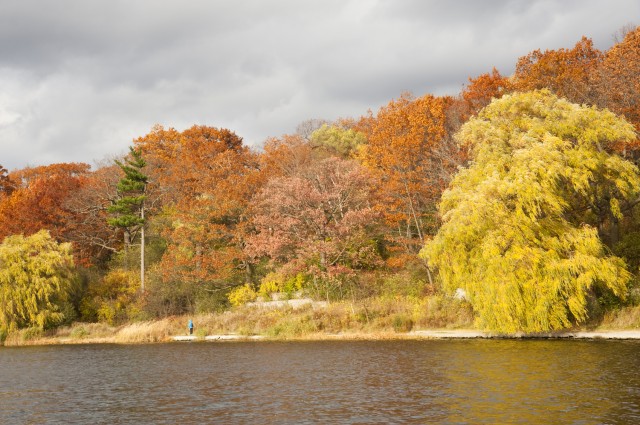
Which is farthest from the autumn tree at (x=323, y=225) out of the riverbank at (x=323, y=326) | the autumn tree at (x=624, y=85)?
the autumn tree at (x=624, y=85)

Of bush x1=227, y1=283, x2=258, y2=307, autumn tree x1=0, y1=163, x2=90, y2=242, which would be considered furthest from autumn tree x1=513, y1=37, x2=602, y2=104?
autumn tree x1=0, y1=163, x2=90, y2=242

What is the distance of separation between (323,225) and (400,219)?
6.68 m

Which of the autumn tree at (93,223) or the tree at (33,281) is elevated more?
the autumn tree at (93,223)

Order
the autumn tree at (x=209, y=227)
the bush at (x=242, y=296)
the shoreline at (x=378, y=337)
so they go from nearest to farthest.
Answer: the shoreline at (x=378, y=337), the bush at (x=242, y=296), the autumn tree at (x=209, y=227)

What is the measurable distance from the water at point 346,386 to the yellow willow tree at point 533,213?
2765 mm

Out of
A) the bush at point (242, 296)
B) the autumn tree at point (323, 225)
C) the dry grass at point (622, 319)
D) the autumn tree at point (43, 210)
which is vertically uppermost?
the autumn tree at point (43, 210)

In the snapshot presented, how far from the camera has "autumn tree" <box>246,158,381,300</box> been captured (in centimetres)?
5041

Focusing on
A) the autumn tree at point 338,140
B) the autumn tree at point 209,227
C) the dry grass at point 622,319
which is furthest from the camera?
the autumn tree at point 338,140

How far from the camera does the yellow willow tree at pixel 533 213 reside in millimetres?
33562

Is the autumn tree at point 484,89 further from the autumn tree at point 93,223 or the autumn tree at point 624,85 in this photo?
the autumn tree at point 93,223

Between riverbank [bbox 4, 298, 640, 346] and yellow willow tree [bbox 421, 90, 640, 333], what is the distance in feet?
7.83

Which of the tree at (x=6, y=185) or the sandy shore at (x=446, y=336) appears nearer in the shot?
the sandy shore at (x=446, y=336)

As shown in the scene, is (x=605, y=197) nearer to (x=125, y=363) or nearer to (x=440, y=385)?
(x=440, y=385)

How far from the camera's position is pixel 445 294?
147 feet
